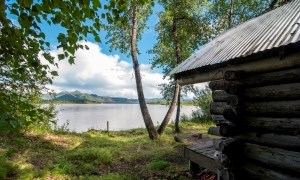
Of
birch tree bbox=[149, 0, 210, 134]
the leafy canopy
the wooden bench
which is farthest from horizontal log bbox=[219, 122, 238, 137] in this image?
birch tree bbox=[149, 0, 210, 134]

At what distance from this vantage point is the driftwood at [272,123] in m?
4.91

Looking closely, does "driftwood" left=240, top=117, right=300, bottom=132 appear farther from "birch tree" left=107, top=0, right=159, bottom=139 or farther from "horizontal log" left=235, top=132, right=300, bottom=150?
"birch tree" left=107, top=0, right=159, bottom=139

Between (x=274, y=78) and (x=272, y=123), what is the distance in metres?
0.82

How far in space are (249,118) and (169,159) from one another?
5740 mm

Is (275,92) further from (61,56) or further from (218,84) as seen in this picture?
(61,56)

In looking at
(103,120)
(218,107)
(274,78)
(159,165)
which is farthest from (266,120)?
(103,120)

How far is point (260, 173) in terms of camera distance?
560 cm

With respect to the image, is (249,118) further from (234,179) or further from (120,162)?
(120,162)

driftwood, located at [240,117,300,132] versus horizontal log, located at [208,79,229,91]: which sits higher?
horizontal log, located at [208,79,229,91]

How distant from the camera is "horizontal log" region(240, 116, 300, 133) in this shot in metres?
4.91

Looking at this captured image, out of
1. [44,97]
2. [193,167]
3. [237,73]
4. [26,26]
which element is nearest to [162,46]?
[44,97]

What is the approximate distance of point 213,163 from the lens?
24.2ft

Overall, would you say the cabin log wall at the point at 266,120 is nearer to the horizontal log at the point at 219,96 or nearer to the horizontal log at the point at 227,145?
the horizontal log at the point at 227,145

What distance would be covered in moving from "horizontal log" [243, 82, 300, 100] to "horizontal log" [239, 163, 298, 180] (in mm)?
1329
